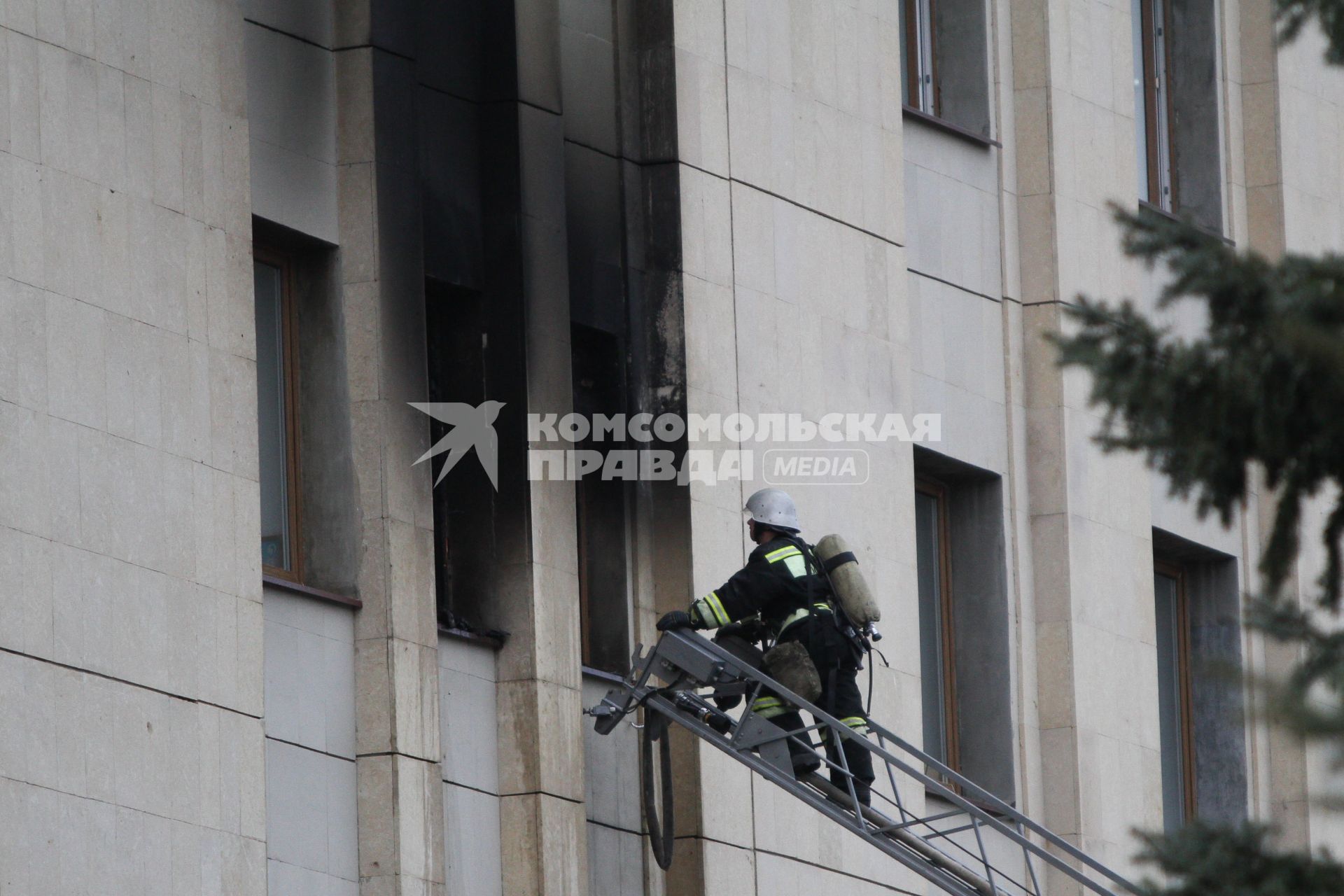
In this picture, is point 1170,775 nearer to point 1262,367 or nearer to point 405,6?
point 405,6

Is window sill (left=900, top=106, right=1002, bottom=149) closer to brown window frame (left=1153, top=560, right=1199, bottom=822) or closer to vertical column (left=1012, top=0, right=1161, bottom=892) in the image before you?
vertical column (left=1012, top=0, right=1161, bottom=892)

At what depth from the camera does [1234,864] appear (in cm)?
695

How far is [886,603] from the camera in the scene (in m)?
18.1

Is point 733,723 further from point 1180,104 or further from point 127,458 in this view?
point 1180,104

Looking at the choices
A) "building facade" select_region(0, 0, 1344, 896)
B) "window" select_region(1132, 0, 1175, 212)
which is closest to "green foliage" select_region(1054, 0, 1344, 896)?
"building facade" select_region(0, 0, 1344, 896)

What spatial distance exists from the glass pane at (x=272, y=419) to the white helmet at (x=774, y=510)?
2.63m

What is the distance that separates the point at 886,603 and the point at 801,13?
13.1 ft

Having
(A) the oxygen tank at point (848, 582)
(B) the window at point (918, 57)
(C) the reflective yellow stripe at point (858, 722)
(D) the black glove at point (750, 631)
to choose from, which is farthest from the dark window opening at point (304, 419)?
(B) the window at point (918, 57)

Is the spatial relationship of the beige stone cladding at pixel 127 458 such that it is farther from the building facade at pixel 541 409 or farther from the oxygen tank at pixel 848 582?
the oxygen tank at pixel 848 582

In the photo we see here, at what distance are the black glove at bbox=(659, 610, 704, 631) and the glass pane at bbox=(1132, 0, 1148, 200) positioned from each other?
9.75 meters

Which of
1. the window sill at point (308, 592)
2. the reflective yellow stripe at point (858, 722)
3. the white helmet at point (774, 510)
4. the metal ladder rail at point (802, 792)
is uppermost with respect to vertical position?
the white helmet at point (774, 510)

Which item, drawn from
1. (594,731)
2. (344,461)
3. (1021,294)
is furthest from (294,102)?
(1021,294)

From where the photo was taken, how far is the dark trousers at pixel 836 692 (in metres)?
14.9

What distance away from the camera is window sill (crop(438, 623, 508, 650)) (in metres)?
14.7
